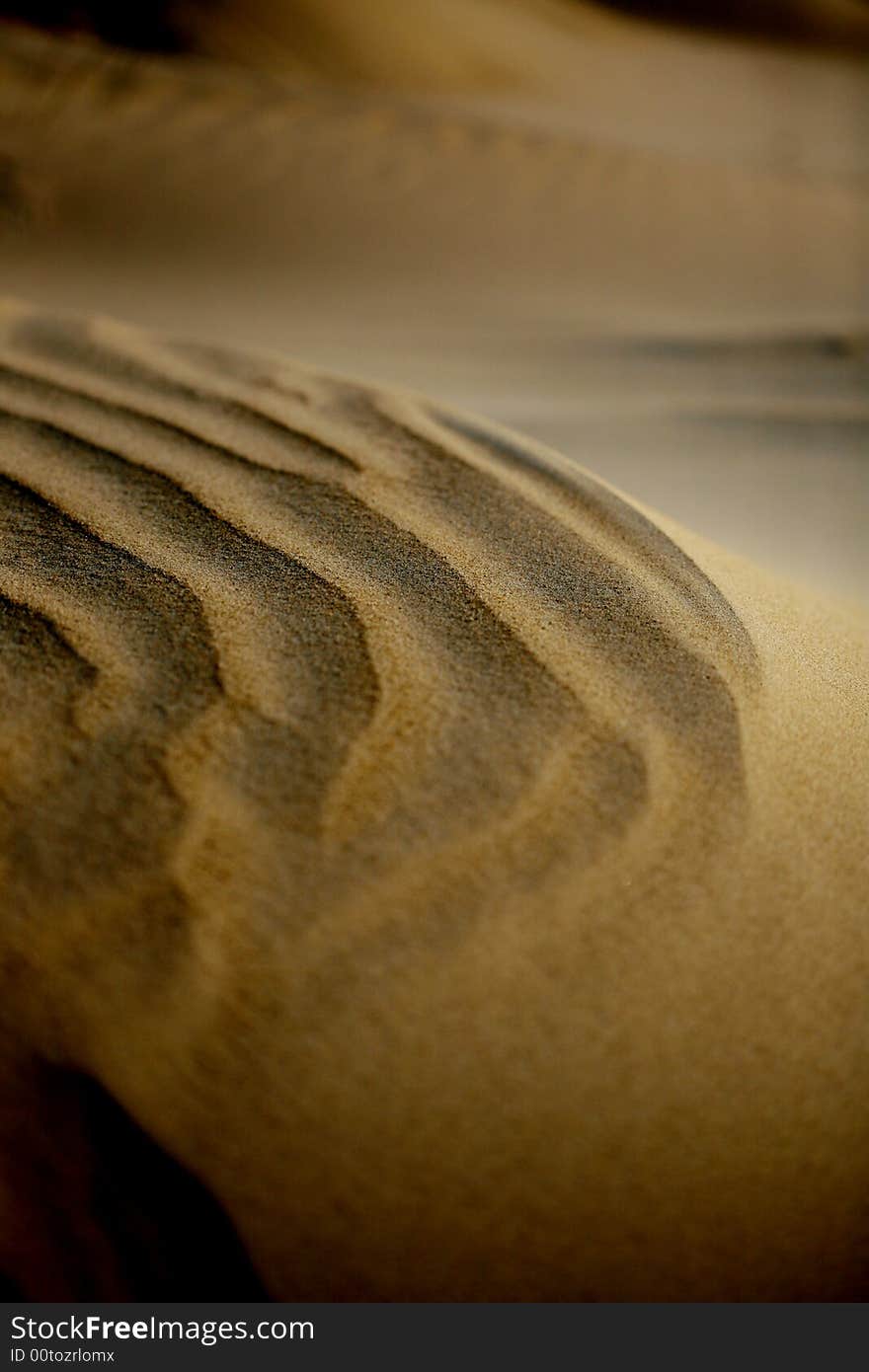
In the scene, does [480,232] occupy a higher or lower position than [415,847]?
higher

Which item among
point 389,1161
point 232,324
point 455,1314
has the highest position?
point 232,324

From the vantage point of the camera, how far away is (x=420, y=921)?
2.92ft

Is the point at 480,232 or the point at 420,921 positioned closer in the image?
the point at 420,921

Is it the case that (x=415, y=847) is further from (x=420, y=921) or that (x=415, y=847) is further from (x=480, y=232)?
(x=480, y=232)

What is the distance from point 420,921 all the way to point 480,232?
18.2ft

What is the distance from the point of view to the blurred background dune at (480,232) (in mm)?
2811

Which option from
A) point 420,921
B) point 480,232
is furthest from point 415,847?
point 480,232

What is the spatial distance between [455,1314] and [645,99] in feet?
36.9

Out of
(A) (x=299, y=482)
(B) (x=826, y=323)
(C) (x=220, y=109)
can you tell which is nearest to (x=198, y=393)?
(A) (x=299, y=482)

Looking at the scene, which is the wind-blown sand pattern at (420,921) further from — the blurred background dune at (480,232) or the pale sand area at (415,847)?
the blurred background dune at (480,232)

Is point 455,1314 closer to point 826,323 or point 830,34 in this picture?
point 826,323

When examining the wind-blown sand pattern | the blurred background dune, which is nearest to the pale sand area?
the wind-blown sand pattern

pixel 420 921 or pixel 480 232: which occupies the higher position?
pixel 480 232

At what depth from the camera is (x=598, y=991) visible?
877mm
